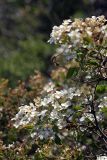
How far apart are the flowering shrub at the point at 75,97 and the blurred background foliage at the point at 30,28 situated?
7.85 meters

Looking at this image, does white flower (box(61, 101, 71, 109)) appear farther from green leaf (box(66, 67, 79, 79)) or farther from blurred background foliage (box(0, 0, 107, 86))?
blurred background foliage (box(0, 0, 107, 86))

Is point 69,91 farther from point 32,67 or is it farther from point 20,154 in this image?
point 32,67

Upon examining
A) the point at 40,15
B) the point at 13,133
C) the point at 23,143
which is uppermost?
the point at 40,15

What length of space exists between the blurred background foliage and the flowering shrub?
7.85 meters

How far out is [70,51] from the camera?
3.85 meters

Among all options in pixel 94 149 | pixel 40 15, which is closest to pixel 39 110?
pixel 94 149

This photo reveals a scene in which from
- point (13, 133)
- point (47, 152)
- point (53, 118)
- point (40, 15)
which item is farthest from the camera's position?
point (40, 15)

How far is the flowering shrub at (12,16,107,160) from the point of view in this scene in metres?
3.87

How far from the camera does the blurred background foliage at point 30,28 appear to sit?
1335 cm

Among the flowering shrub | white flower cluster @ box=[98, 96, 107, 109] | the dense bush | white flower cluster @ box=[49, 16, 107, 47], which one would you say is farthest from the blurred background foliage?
white flower cluster @ box=[49, 16, 107, 47]

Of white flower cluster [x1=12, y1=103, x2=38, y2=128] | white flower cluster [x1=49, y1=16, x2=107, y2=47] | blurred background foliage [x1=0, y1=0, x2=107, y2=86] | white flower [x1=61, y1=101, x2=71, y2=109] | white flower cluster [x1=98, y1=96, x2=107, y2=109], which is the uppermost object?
blurred background foliage [x1=0, y1=0, x2=107, y2=86]

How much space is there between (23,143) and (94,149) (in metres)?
0.65

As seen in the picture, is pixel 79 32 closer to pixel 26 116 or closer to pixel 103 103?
pixel 103 103

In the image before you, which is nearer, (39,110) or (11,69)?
(39,110)
